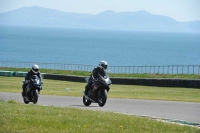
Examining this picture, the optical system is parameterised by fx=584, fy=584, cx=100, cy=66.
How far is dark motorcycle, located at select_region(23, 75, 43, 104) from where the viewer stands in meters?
22.8

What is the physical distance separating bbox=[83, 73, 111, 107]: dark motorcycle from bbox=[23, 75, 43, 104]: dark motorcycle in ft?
6.72

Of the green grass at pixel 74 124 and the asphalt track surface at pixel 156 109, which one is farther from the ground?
the green grass at pixel 74 124

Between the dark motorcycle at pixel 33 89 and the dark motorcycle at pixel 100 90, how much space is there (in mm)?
2049

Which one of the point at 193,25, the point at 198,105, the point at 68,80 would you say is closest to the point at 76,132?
the point at 193,25

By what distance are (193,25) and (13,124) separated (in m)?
4.33

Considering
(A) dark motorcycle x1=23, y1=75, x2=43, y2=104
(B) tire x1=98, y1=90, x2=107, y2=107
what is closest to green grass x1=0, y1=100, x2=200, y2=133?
(B) tire x1=98, y1=90, x2=107, y2=107

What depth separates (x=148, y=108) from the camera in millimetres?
20641

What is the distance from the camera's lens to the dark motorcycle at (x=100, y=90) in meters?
21.7

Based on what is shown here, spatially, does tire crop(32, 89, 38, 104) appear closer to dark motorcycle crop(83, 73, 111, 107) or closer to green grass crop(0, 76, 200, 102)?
dark motorcycle crop(83, 73, 111, 107)

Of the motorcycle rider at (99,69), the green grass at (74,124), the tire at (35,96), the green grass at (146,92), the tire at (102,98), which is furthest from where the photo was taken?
the green grass at (146,92)

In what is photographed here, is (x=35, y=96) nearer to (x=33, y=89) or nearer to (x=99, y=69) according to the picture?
(x=33, y=89)

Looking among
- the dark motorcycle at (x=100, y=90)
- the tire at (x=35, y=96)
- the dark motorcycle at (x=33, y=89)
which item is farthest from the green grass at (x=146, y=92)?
the tire at (x=35, y=96)

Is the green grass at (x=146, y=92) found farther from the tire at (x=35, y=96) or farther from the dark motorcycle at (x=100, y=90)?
the tire at (x=35, y=96)

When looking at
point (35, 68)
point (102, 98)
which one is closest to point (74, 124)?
point (102, 98)
